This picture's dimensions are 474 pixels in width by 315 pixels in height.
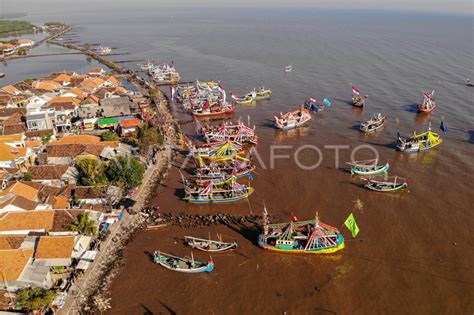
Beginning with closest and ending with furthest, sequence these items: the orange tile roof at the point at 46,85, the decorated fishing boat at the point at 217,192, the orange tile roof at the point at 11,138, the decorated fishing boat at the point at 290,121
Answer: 1. the decorated fishing boat at the point at 217,192
2. the orange tile roof at the point at 11,138
3. the decorated fishing boat at the point at 290,121
4. the orange tile roof at the point at 46,85

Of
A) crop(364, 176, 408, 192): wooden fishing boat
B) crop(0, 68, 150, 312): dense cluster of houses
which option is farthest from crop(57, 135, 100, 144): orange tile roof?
crop(364, 176, 408, 192): wooden fishing boat

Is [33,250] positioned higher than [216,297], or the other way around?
[33,250]

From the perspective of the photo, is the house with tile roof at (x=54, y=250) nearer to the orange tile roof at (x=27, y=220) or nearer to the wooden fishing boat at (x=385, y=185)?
the orange tile roof at (x=27, y=220)

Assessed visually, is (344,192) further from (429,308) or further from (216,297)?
(216,297)

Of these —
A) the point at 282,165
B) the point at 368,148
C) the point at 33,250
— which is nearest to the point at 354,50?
the point at 368,148

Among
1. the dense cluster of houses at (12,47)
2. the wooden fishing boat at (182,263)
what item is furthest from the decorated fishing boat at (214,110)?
the dense cluster of houses at (12,47)

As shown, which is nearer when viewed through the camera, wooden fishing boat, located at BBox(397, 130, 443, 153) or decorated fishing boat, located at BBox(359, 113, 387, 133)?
wooden fishing boat, located at BBox(397, 130, 443, 153)

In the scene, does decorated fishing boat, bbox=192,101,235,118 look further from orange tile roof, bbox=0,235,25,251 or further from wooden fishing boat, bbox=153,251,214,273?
orange tile roof, bbox=0,235,25,251
